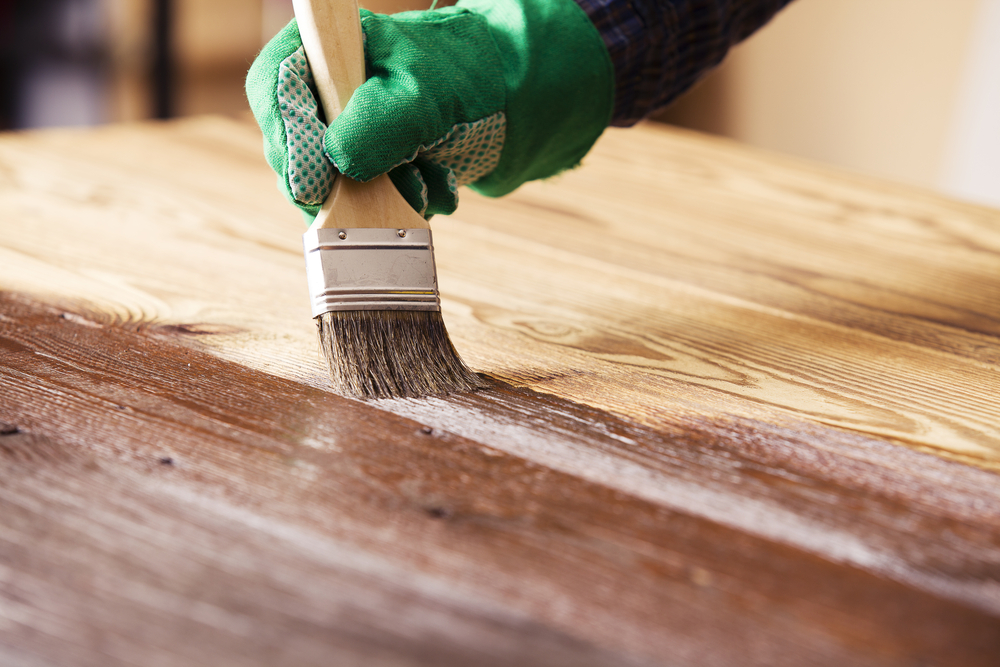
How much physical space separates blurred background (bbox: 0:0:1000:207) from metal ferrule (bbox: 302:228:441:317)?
2.10m

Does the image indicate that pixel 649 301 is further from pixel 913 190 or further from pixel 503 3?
pixel 913 190

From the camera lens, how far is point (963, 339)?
87cm

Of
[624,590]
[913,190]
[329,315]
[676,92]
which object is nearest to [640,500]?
[624,590]

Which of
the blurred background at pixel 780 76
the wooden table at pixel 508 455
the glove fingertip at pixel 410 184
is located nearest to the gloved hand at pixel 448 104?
the glove fingertip at pixel 410 184

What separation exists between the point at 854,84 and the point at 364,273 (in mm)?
2413

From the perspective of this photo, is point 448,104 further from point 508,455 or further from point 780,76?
point 780,76

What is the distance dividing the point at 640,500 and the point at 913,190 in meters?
1.01

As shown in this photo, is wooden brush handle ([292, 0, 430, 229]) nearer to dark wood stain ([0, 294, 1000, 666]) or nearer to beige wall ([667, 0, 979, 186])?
dark wood stain ([0, 294, 1000, 666])

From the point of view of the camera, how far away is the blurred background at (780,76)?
2.54 m

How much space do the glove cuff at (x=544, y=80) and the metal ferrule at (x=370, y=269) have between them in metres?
0.15

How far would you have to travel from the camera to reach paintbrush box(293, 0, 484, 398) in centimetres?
69

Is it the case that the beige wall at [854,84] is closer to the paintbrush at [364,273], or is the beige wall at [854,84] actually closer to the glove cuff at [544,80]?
the glove cuff at [544,80]

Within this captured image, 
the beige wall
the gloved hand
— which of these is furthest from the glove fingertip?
the beige wall

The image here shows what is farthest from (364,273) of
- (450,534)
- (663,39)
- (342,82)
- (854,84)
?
(854,84)
